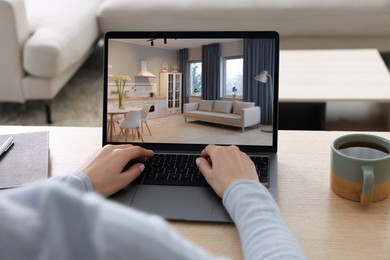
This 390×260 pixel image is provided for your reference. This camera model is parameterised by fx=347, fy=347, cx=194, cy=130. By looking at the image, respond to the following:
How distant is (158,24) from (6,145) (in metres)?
1.82

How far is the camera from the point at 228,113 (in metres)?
0.71

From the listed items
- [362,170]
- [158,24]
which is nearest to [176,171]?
[362,170]

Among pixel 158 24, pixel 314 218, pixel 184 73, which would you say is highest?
pixel 158 24

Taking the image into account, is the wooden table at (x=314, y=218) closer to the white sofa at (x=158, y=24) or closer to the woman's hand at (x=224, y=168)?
the woman's hand at (x=224, y=168)

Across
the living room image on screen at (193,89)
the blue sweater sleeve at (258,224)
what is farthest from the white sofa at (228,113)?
the blue sweater sleeve at (258,224)

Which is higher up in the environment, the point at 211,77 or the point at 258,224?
the point at 211,77

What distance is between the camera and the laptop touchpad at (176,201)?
47 centimetres

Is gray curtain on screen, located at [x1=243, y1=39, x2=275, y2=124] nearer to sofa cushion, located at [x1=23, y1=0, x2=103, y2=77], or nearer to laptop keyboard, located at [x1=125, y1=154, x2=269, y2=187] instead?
laptop keyboard, located at [x1=125, y1=154, x2=269, y2=187]

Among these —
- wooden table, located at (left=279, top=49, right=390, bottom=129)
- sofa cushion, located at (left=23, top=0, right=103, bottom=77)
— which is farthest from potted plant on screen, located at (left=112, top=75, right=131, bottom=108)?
sofa cushion, located at (left=23, top=0, right=103, bottom=77)

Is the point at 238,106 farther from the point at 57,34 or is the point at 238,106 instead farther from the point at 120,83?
the point at 57,34

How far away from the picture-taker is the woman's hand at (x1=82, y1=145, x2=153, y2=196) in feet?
1.63

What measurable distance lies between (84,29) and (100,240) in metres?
2.34

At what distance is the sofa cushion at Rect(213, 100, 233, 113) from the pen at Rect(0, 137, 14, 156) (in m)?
0.41

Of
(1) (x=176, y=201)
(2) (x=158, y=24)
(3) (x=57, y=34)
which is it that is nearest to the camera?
(1) (x=176, y=201)
